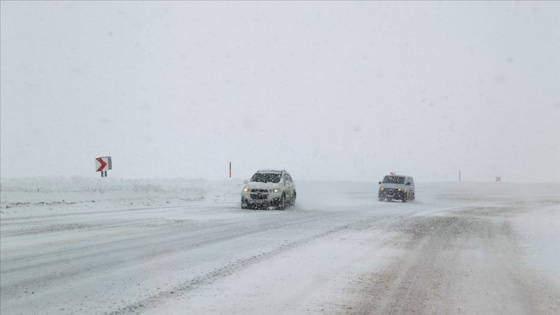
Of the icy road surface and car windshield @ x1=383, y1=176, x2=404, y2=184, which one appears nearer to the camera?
the icy road surface

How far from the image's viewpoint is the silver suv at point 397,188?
103 ft

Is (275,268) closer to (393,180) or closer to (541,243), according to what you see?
(541,243)

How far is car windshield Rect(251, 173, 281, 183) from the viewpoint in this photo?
22203mm

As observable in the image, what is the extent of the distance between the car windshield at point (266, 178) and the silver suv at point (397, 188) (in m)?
11.4

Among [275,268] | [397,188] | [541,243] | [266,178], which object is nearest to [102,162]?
[266,178]

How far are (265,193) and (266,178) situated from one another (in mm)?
1586

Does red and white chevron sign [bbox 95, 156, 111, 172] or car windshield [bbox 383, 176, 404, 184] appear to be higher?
red and white chevron sign [bbox 95, 156, 111, 172]

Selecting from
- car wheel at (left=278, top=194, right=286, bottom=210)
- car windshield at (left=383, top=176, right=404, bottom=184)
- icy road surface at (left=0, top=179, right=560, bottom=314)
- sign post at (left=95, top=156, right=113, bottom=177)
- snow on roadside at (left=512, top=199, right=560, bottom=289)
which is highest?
sign post at (left=95, top=156, right=113, bottom=177)

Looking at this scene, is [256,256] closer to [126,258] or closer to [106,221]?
[126,258]

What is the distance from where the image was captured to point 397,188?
31.5 meters

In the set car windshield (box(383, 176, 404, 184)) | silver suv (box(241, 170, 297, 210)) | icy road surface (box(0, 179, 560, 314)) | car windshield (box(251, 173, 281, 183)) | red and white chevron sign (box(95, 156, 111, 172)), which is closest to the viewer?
icy road surface (box(0, 179, 560, 314))

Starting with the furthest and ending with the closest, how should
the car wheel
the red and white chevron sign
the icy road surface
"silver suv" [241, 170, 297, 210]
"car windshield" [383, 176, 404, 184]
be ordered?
"car windshield" [383, 176, 404, 184] → the red and white chevron sign → the car wheel → "silver suv" [241, 170, 297, 210] → the icy road surface

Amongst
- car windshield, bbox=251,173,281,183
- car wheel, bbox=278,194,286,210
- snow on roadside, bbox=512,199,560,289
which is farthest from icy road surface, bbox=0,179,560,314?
car windshield, bbox=251,173,281,183

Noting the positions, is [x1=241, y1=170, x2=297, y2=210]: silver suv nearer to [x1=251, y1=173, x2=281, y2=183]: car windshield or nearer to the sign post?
[x1=251, y1=173, x2=281, y2=183]: car windshield
